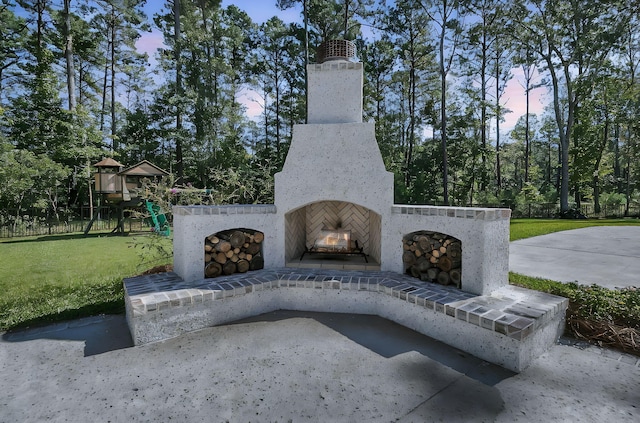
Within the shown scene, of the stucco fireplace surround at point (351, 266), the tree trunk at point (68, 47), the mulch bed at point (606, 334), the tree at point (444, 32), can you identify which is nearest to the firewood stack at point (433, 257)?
the stucco fireplace surround at point (351, 266)

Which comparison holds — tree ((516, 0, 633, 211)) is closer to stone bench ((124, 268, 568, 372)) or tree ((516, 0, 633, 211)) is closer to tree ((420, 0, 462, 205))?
tree ((420, 0, 462, 205))

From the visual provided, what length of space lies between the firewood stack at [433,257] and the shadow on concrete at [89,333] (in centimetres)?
329

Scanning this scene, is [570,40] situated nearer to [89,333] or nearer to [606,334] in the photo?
[606,334]

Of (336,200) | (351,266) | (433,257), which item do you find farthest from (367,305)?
(336,200)

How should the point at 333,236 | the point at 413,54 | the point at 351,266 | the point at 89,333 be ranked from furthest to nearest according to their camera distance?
the point at 413,54 < the point at 333,236 < the point at 351,266 < the point at 89,333

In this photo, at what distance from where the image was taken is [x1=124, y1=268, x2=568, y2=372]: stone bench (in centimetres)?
268

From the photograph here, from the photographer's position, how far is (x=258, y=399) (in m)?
2.17

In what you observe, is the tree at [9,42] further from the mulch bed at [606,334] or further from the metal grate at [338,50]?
the mulch bed at [606,334]

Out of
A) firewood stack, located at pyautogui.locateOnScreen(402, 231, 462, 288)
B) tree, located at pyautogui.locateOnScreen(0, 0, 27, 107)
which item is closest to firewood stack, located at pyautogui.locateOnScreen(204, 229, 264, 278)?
firewood stack, located at pyautogui.locateOnScreen(402, 231, 462, 288)

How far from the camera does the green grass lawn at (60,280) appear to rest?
12.3 ft

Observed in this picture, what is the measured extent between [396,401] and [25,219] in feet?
47.3

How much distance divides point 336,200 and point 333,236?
665mm

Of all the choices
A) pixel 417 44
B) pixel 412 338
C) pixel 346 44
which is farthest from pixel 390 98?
pixel 412 338

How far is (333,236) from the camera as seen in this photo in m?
4.73
